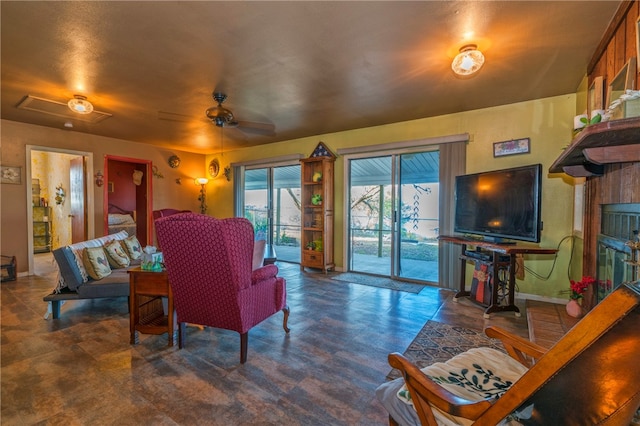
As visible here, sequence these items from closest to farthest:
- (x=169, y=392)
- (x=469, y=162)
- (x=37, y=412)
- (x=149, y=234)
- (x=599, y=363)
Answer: (x=599, y=363) → (x=37, y=412) → (x=169, y=392) → (x=469, y=162) → (x=149, y=234)

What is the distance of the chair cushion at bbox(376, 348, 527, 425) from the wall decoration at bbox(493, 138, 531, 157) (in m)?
3.10

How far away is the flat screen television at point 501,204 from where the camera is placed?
9.27ft

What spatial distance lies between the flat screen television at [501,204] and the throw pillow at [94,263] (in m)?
4.29

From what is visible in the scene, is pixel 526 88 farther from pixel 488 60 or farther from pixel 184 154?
pixel 184 154

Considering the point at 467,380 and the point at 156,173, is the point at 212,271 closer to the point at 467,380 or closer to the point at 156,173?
the point at 467,380

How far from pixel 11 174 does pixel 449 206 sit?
690 centimetres

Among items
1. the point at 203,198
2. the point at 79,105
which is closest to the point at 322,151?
the point at 79,105

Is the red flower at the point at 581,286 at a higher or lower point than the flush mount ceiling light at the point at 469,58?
lower

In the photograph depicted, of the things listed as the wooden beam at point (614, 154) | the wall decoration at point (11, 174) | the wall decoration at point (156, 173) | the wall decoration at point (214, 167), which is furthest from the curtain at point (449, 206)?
the wall decoration at point (11, 174)

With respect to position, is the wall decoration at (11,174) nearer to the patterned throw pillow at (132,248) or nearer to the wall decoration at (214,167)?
the patterned throw pillow at (132,248)

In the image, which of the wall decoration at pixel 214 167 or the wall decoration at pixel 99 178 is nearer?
the wall decoration at pixel 99 178

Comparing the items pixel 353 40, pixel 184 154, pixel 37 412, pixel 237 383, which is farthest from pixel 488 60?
pixel 184 154

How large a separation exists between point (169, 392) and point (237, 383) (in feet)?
1.39

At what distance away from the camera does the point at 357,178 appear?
5086 mm
